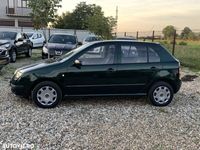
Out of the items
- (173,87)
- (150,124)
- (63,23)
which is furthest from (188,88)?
(63,23)

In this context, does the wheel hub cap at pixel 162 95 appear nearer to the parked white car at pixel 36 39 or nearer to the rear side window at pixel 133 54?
the rear side window at pixel 133 54

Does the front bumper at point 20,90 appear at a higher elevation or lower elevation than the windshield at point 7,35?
lower

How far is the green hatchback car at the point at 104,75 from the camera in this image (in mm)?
7875

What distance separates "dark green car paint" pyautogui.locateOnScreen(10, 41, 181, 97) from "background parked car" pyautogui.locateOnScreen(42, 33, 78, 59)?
8.70 meters

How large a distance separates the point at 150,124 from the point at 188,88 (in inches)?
176

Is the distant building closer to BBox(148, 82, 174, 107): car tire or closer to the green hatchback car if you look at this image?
the green hatchback car

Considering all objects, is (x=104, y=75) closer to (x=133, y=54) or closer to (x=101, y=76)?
(x=101, y=76)

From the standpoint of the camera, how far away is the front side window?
8055mm

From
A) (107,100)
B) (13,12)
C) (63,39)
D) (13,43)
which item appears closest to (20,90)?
(107,100)

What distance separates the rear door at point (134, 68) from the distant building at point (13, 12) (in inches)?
1667

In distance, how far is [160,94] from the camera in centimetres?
843

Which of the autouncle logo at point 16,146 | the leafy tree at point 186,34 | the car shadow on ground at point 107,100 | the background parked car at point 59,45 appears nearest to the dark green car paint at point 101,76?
the car shadow on ground at point 107,100

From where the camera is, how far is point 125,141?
5.85m

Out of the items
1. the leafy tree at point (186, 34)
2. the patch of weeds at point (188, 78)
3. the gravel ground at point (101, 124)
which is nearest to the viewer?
the gravel ground at point (101, 124)
